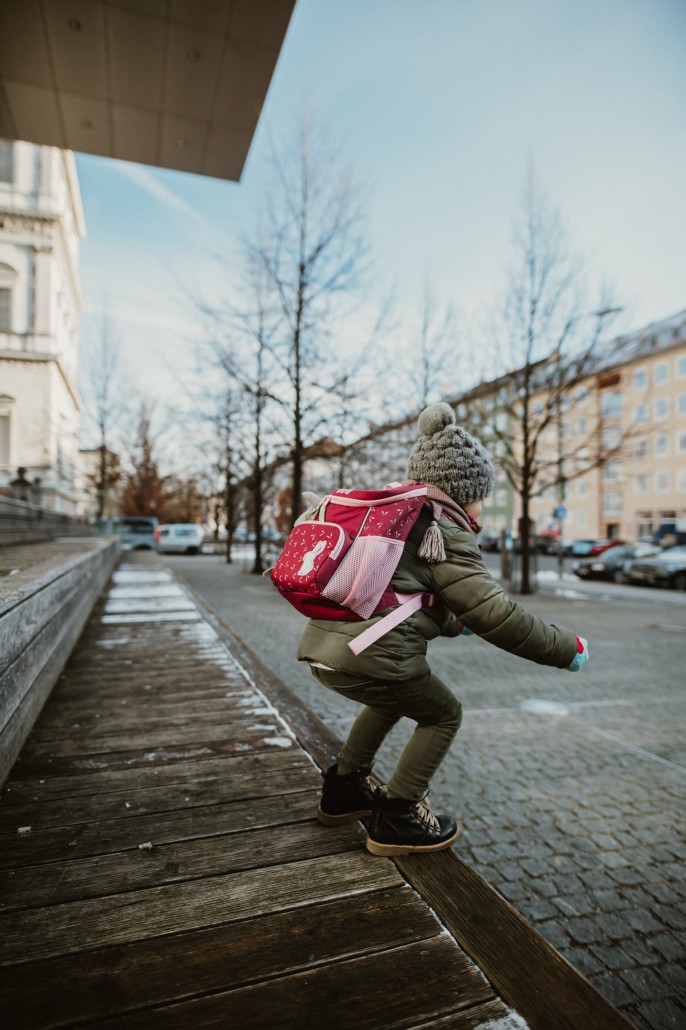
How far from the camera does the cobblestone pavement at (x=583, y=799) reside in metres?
2.40

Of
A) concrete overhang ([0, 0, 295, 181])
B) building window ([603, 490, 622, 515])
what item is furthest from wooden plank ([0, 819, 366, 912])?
building window ([603, 490, 622, 515])

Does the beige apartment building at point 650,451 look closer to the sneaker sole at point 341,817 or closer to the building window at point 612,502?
the building window at point 612,502

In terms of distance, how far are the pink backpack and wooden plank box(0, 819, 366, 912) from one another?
81cm

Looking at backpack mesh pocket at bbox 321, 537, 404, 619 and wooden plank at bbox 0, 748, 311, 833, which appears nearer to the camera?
backpack mesh pocket at bbox 321, 537, 404, 619

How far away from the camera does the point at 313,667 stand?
2.16 metres

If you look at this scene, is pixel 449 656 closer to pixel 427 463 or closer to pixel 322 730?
pixel 322 730

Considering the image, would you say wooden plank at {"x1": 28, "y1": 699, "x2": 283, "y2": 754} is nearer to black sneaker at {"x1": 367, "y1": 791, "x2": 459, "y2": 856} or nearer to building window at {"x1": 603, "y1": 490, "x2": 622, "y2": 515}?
black sneaker at {"x1": 367, "y1": 791, "x2": 459, "y2": 856}

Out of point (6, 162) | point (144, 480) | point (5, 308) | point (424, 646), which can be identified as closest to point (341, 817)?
point (424, 646)

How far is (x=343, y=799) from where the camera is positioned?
2.29m

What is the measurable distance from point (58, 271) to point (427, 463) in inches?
1311

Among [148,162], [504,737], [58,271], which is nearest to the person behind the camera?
[504,737]

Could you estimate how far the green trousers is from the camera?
204 cm

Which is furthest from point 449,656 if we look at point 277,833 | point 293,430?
point 293,430

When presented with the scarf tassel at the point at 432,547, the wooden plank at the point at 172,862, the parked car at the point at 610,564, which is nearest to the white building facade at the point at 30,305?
the parked car at the point at 610,564
